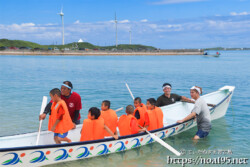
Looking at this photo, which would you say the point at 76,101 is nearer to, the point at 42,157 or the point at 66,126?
the point at 66,126

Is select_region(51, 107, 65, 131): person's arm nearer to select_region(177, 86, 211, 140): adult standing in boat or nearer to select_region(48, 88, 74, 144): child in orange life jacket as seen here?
select_region(48, 88, 74, 144): child in orange life jacket

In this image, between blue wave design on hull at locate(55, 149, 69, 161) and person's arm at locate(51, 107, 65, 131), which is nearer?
person's arm at locate(51, 107, 65, 131)

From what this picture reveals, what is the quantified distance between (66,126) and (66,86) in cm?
111

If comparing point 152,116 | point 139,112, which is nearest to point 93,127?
point 139,112

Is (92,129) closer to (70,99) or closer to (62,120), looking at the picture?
(62,120)

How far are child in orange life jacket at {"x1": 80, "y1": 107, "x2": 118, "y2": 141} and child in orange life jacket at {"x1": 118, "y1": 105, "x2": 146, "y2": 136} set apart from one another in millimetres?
625

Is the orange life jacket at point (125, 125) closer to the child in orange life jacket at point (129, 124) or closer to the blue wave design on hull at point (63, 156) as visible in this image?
the child in orange life jacket at point (129, 124)

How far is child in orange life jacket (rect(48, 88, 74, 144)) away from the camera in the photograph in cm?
630

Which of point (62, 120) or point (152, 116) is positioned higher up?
point (62, 120)

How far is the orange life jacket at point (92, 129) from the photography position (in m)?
6.66

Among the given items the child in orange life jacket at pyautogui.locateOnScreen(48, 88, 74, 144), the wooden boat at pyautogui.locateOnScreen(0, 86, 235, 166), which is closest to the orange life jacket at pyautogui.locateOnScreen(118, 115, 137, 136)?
the wooden boat at pyautogui.locateOnScreen(0, 86, 235, 166)

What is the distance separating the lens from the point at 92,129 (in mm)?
6793

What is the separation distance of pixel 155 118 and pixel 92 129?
2245 millimetres

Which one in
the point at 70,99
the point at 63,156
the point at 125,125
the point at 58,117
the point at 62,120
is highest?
the point at 70,99
